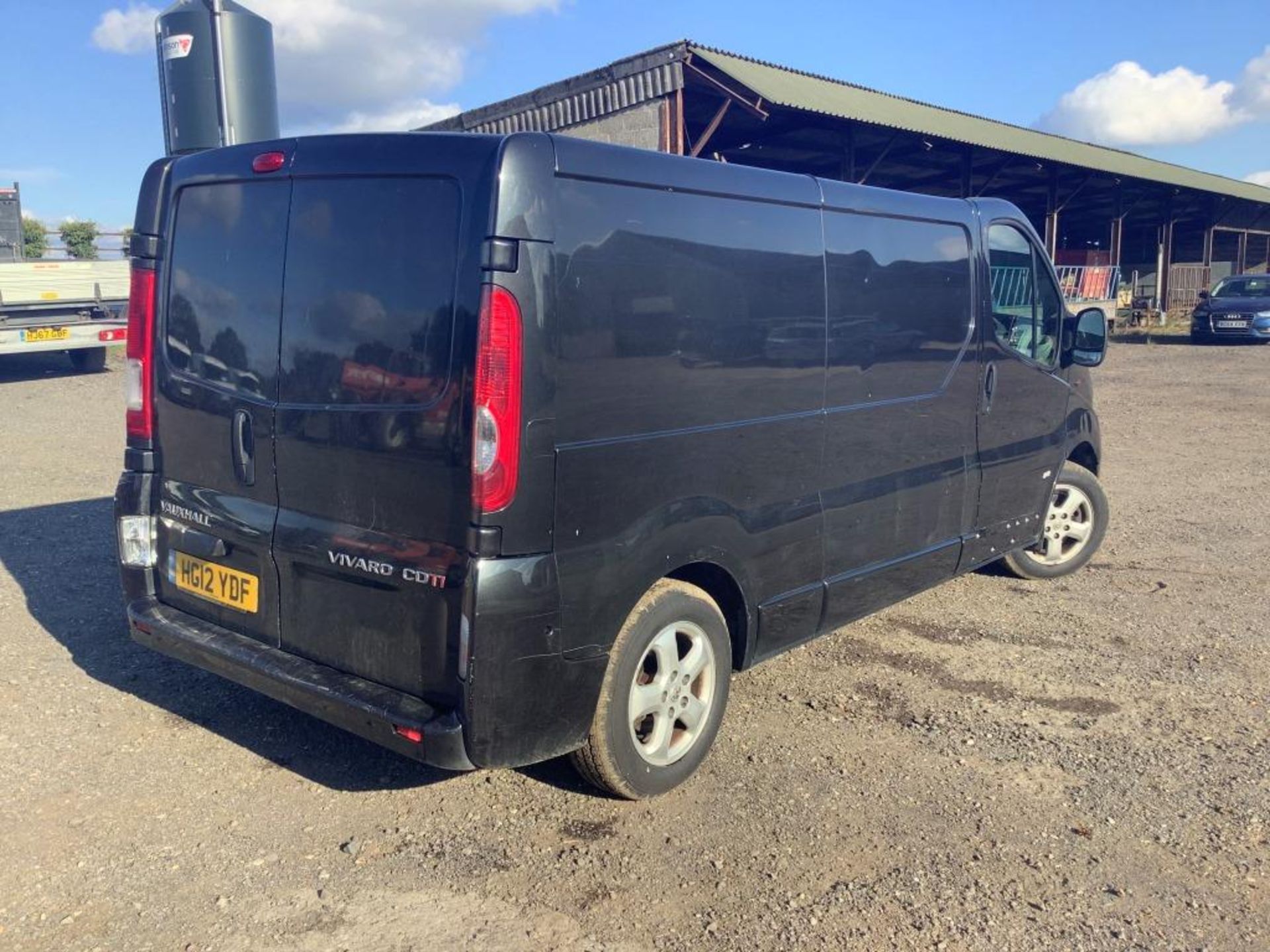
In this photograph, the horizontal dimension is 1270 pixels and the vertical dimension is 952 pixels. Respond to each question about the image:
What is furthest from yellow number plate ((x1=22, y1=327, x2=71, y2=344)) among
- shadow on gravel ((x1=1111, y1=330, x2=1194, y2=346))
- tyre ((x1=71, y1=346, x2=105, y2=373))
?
shadow on gravel ((x1=1111, y1=330, x2=1194, y2=346))

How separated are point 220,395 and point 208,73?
8122 mm

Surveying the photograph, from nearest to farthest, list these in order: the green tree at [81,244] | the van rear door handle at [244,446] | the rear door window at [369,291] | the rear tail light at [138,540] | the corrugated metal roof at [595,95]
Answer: the rear door window at [369,291], the van rear door handle at [244,446], the rear tail light at [138,540], the corrugated metal roof at [595,95], the green tree at [81,244]

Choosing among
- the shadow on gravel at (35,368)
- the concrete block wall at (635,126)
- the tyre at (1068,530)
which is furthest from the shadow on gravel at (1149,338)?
the shadow on gravel at (35,368)

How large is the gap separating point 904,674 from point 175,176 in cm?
360

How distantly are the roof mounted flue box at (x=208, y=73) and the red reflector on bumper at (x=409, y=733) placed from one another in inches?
340

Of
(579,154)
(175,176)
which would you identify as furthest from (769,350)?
(175,176)

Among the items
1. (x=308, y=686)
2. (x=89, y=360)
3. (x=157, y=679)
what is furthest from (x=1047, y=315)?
(x=89, y=360)

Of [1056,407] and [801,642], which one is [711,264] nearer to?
[801,642]

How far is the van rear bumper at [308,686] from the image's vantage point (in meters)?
3.02

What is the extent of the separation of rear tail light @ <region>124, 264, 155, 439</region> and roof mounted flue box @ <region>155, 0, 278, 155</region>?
7035 millimetres

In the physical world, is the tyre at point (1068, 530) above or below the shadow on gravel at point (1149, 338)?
below

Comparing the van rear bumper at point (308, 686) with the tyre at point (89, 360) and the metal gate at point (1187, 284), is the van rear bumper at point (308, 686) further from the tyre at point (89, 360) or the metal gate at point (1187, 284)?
the metal gate at point (1187, 284)

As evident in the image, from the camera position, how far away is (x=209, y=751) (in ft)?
12.7

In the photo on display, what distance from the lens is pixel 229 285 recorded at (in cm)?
352
